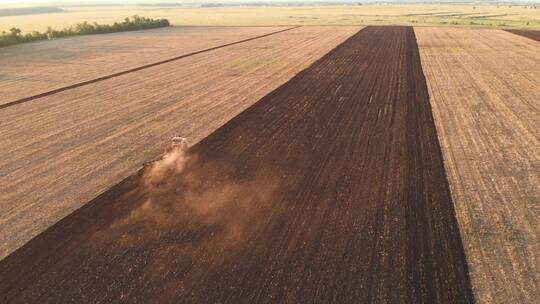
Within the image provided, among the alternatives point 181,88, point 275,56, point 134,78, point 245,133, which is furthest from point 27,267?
point 275,56

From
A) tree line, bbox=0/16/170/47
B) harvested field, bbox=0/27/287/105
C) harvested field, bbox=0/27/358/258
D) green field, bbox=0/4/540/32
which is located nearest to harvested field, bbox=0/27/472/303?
harvested field, bbox=0/27/358/258

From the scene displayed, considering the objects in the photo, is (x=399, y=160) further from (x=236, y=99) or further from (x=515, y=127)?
(x=236, y=99)

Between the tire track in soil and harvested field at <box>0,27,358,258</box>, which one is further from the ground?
the tire track in soil

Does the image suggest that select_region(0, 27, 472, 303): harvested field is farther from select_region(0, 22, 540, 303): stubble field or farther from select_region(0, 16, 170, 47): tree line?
select_region(0, 16, 170, 47): tree line

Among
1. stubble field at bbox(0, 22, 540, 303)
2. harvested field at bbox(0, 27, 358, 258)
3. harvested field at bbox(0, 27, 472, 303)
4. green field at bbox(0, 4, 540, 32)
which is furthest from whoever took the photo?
green field at bbox(0, 4, 540, 32)

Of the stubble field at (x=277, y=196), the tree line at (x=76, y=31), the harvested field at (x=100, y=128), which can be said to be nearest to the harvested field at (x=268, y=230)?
the stubble field at (x=277, y=196)

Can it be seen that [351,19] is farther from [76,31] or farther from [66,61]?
[66,61]

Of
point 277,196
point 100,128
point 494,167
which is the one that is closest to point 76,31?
point 100,128

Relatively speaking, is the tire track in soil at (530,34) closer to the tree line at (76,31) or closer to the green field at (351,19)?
the green field at (351,19)
